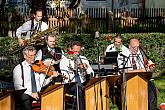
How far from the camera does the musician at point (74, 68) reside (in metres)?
8.55

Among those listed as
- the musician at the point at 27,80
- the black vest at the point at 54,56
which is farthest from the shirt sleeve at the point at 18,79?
the black vest at the point at 54,56

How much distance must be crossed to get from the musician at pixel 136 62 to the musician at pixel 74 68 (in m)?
0.78

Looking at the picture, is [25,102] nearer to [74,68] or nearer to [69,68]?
[74,68]

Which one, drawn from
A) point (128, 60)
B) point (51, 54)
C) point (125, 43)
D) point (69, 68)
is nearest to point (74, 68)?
point (69, 68)

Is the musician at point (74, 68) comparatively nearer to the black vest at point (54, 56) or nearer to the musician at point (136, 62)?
the black vest at point (54, 56)

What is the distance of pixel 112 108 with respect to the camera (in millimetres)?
10312

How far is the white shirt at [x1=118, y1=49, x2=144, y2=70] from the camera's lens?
946 centimetres

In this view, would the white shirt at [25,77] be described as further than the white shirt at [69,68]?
No

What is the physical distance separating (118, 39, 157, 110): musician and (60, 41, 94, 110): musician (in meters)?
0.78

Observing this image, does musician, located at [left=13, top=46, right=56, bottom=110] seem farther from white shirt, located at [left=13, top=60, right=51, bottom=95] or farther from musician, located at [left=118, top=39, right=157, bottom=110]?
musician, located at [left=118, top=39, right=157, bottom=110]

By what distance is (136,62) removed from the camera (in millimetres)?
9953

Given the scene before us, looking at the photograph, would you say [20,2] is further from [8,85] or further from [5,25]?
[8,85]

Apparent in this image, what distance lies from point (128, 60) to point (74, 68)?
5.20 feet

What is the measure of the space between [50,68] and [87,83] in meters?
0.69
